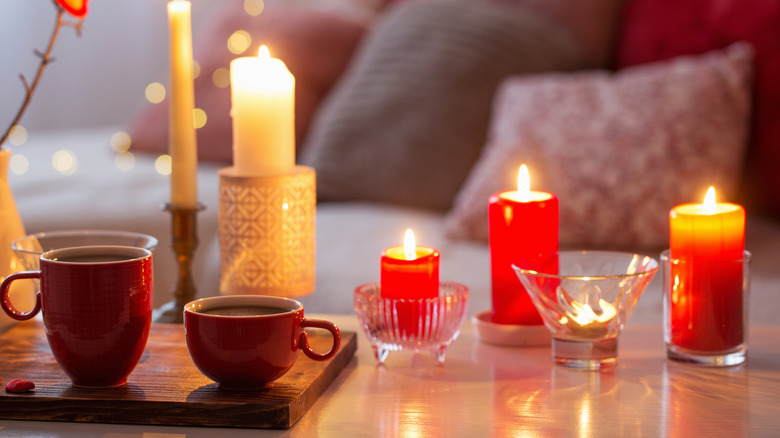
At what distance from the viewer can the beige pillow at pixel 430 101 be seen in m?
1.78

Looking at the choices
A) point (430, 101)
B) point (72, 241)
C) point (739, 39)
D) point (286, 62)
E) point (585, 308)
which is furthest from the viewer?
point (286, 62)

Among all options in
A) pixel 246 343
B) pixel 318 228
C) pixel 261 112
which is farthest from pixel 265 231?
pixel 318 228

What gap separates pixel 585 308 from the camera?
84 centimetres

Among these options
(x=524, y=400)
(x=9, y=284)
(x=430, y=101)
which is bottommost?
(x=524, y=400)

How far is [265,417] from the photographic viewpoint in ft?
2.31

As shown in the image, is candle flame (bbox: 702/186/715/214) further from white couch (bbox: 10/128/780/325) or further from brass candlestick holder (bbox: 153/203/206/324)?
brass candlestick holder (bbox: 153/203/206/324)

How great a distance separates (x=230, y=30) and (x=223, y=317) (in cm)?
170

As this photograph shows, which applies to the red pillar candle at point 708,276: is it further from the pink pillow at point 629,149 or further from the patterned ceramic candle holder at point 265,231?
the pink pillow at point 629,149

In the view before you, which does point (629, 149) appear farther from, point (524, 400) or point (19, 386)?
point (19, 386)

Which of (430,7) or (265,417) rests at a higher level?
(430,7)

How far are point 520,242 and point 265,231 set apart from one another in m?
0.26

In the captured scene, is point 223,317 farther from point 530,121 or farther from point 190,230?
point 530,121

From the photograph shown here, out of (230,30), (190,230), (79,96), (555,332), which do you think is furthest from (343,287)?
(79,96)

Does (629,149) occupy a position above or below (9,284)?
above
